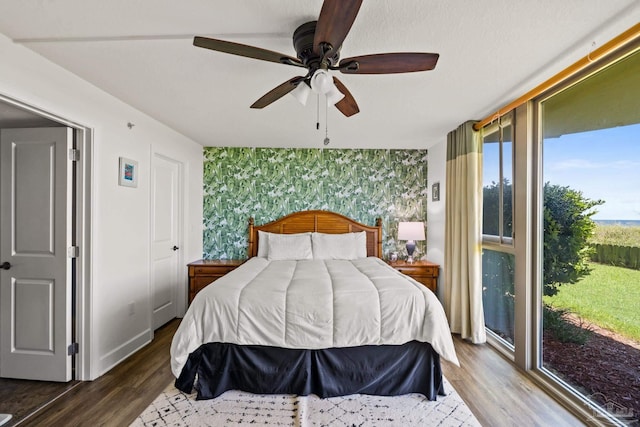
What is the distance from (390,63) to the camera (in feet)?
5.02

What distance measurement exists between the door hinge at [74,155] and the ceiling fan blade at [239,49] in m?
1.69

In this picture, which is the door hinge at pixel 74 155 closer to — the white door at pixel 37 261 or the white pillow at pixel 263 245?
the white door at pixel 37 261

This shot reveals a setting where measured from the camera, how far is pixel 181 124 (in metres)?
3.27

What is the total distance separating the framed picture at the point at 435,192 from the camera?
3.87 meters

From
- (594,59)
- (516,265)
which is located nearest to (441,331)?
(516,265)

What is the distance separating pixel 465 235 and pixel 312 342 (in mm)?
2036

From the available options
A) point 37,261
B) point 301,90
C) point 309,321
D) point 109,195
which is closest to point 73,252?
point 37,261

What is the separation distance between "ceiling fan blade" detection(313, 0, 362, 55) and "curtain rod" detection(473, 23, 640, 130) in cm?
157

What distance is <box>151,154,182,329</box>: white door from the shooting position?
10.7ft

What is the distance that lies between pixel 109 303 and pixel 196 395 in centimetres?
116

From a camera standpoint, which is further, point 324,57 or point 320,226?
point 320,226

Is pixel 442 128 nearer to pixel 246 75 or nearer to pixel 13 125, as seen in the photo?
pixel 246 75

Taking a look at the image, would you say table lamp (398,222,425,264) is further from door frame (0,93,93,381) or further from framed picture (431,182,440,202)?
door frame (0,93,93,381)

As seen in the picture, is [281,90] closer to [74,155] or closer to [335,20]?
[335,20]
